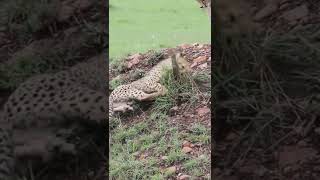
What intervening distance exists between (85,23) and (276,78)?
0.79 meters

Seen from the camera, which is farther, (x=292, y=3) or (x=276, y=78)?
(x=292, y=3)

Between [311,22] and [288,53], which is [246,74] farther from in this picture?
[311,22]

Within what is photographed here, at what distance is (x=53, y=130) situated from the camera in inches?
95.5

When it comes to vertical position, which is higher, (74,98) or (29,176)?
(74,98)

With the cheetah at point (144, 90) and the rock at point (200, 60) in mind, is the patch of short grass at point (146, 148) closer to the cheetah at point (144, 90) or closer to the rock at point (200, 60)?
the cheetah at point (144, 90)

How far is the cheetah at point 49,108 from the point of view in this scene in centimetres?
238

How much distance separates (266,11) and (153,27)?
38cm

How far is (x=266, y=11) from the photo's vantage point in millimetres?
2541

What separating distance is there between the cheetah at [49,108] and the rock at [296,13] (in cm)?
63

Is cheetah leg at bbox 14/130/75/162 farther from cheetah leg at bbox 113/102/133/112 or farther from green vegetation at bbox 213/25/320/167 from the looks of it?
green vegetation at bbox 213/25/320/167

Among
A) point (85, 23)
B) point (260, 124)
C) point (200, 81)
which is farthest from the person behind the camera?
point (85, 23)

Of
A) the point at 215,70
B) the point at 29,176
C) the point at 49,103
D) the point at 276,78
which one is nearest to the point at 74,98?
the point at 49,103

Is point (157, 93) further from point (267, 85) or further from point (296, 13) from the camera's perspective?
point (296, 13)

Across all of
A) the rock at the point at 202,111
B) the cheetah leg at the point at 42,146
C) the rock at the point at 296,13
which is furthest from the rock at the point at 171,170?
the rock at the point at 296,13
